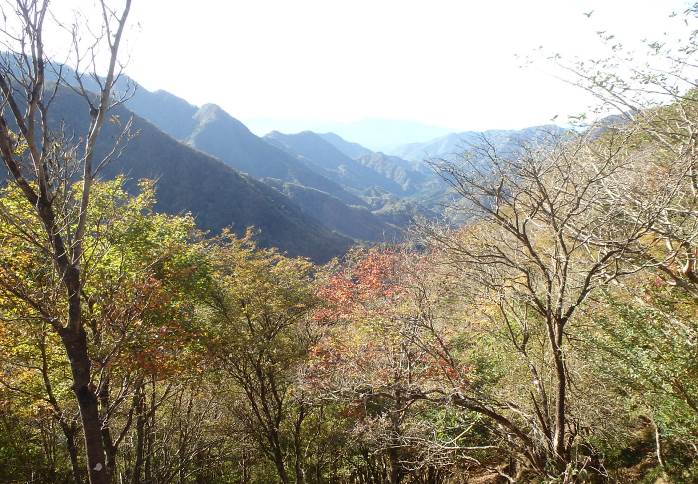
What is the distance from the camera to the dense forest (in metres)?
5.02

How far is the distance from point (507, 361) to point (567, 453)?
6.17 m

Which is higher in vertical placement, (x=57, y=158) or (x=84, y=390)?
(x=57, y=158)

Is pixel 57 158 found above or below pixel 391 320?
above

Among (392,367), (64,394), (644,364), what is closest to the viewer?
(644,364)

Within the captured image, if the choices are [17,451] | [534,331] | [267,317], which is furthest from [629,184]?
[17,451]

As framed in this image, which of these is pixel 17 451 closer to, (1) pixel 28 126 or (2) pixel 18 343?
(2) pixel 18 343

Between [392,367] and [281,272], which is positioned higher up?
[281,272]

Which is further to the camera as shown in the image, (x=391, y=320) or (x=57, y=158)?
(x=391, y=320)

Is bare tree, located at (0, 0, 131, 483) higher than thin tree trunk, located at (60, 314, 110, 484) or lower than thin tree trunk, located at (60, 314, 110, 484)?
higher

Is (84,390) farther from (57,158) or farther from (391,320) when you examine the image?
(391,320)

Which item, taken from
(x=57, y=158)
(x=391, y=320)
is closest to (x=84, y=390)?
(x=57, y=158)

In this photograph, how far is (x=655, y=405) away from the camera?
846 cm

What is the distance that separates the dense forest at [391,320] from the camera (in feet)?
16.5

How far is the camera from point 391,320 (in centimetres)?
1016
